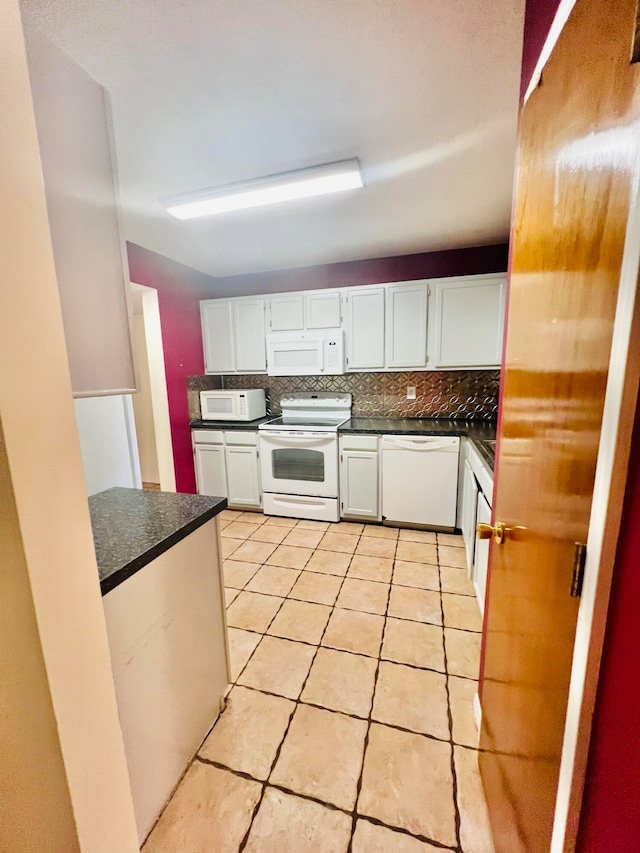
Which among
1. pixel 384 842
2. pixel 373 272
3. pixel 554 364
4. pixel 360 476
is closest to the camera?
pixel 554 364

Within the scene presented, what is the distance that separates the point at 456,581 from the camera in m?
2.31

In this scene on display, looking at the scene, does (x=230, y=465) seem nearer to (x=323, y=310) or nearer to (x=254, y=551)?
(x=254, y=551)

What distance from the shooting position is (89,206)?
2.57 feet

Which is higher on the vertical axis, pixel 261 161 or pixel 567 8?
pixel 261 161

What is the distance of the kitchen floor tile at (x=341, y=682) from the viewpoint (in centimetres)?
148

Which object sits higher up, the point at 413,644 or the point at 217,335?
the point at 217,335

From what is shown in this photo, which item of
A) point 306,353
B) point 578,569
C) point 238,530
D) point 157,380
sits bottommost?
point 238,530

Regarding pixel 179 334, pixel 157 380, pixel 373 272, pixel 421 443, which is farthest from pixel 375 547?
pixel 179 334

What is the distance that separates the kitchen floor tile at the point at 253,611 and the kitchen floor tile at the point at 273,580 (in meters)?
0.06

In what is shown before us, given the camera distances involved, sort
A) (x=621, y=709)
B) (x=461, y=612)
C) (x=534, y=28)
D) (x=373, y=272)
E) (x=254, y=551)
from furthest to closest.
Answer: (x=373, y=272)
(x=254, y=551)
(x=461, y=612)
(x=534, y=28)
(x=621, y=709)

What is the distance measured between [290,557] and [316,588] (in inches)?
17.7

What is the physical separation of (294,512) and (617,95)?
10.6 ft

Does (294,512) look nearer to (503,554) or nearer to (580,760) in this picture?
(503,554)

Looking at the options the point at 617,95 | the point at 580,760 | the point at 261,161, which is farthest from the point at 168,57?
the point at 580,760
